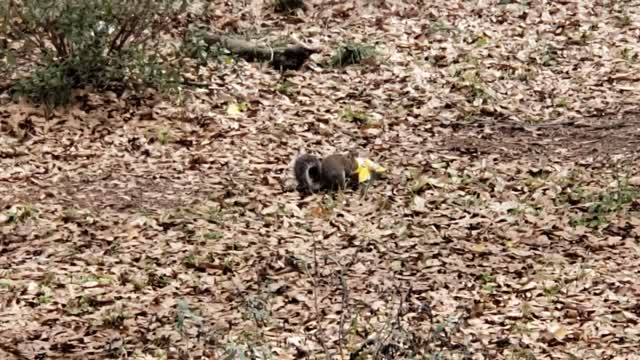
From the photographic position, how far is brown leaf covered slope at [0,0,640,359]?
17.5 ft

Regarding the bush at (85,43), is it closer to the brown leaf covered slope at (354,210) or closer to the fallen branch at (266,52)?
the brown leaf covered slope at (354,210)

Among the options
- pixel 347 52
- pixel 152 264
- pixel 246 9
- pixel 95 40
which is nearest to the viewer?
pixel 152 264

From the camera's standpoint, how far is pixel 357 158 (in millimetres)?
7645

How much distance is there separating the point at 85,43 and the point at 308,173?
289 cm

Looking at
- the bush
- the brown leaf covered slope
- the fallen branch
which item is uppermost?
the bush

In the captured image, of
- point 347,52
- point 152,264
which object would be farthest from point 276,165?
point 347,52

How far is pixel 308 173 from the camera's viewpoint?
729 cm

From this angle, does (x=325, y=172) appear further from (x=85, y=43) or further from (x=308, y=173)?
(x=85, y=43)

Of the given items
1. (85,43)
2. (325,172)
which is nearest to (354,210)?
(325,172)

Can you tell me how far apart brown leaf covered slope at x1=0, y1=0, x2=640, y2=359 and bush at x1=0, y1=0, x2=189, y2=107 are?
0.81 feet

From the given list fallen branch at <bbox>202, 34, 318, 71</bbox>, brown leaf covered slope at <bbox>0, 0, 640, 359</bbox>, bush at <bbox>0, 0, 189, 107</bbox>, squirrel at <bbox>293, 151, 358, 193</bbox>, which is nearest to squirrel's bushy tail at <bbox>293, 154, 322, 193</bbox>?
squirrel at <bbox>293, 151, 358, 193</bbox>

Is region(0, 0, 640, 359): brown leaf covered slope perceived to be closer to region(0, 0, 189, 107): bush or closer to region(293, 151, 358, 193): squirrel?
region(293, 151, 358, 193): squirrel

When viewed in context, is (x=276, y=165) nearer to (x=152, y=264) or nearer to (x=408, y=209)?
(x=408, y=209)

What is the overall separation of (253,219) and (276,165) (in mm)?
1115
